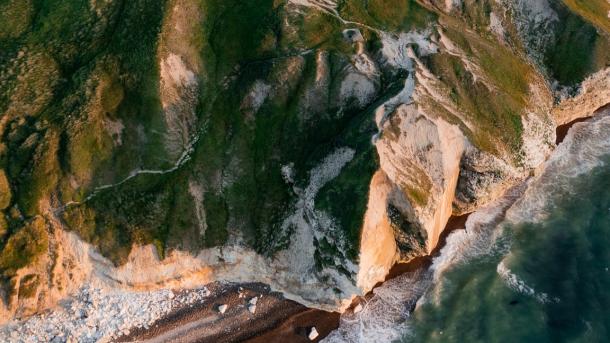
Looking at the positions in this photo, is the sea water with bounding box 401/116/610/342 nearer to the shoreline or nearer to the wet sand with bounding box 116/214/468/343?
the shoreline

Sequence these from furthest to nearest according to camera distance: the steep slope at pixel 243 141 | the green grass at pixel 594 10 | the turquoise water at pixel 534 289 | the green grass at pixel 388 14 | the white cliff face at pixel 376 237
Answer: the green grass at pixel 594 10 < the green grass at pixel 388 14 < the steep slope at pixel 243 141 < the turquoise water at pixel 534 289 < the white cliff face at pixel 376 237

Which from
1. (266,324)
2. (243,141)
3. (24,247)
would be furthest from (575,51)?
(24,247)

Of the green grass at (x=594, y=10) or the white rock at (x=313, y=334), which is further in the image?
the green grass at (x=594, y=10)

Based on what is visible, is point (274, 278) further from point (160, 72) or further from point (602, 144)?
point (602, 144)

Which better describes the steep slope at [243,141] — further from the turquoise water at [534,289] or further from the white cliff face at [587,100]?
the white cliff face at [587,100]

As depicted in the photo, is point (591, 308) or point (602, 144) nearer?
point (591, 308)

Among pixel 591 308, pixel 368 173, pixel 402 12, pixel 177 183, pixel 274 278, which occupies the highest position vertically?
pixel 402 12

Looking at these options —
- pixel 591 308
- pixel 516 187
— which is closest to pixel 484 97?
pixel 516 187

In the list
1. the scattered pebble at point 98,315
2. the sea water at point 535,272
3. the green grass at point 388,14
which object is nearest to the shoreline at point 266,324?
the scattered pebble at point 98,315

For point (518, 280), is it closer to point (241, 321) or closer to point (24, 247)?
point (241, 321)
